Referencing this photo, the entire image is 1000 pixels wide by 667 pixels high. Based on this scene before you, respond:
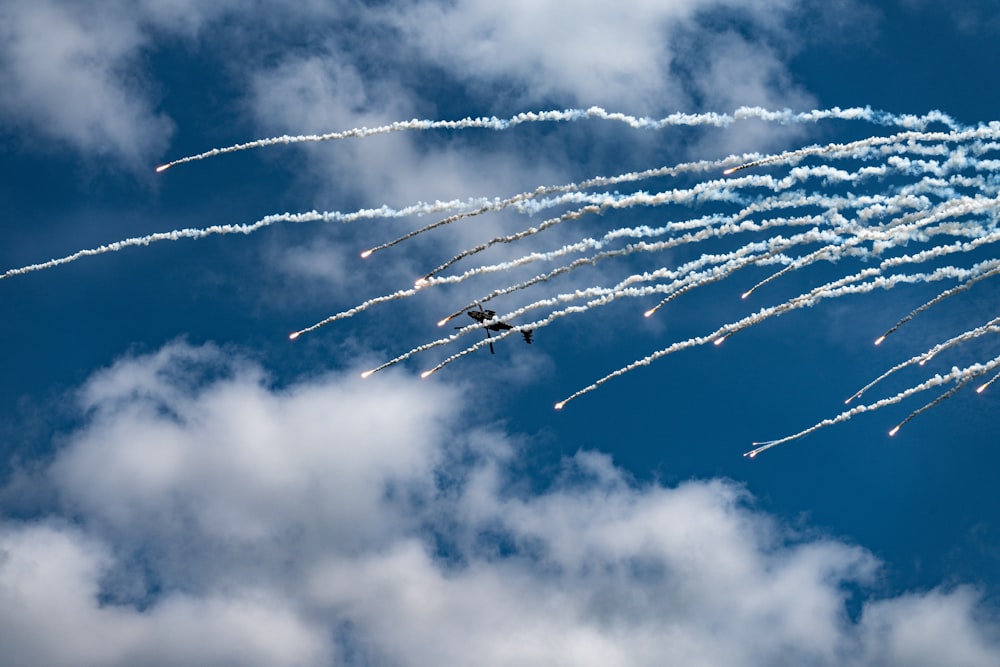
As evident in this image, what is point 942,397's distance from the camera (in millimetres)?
43281

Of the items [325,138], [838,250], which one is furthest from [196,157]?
[838,250]

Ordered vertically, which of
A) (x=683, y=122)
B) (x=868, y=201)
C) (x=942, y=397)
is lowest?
(x=942, y=397)

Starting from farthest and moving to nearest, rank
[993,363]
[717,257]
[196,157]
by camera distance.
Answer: [196,157], [717,257], [993,363]

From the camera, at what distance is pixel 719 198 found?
47812 mm

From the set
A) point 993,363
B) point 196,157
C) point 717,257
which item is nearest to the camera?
point 993,363

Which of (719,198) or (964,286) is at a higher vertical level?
(719,198)

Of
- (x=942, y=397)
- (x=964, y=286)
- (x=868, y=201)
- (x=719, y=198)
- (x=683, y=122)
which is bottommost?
(x=942, y=397)

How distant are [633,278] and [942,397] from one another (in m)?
12.6

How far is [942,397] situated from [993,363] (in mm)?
2206

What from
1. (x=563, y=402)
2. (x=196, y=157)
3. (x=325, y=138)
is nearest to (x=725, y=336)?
(x=563, y=402)

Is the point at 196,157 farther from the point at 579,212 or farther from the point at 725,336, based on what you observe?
the point at 725,336

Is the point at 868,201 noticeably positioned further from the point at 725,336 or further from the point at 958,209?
the point at 725,336

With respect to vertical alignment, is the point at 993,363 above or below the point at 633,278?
below

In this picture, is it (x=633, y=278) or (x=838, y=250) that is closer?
(x=838, y=250)
